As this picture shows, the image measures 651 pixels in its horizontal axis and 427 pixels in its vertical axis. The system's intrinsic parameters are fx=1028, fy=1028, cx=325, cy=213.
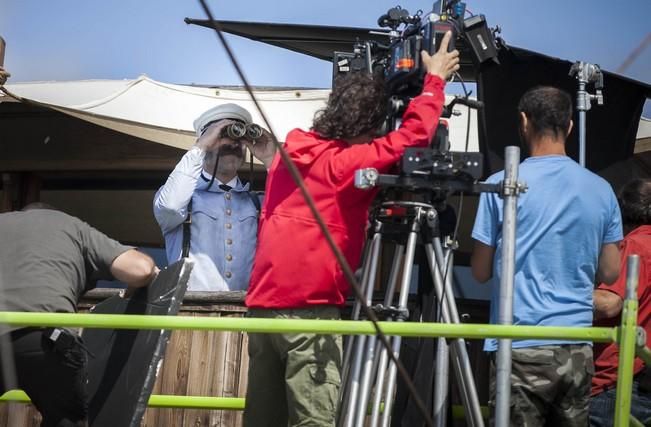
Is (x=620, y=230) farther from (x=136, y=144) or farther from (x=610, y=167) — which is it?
(x=136, y=144)

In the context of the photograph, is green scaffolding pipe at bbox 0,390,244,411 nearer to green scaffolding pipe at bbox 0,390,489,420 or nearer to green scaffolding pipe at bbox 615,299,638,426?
green scaffolding pipe at bbox 0,390,489,420

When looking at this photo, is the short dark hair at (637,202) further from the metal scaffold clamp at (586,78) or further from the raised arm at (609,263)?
the raised arm at (609,263)

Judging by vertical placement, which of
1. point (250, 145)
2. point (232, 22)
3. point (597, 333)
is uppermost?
point (232, 22)

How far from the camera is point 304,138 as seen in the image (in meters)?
3.46

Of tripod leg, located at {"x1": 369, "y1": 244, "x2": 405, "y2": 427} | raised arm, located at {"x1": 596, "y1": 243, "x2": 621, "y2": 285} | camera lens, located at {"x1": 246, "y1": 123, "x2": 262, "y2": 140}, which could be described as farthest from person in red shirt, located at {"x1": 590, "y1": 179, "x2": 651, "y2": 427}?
camera lens, located at {"x1": 246, "y1": 123, "x2": 262, "y2": 140}

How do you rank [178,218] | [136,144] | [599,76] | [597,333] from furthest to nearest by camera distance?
[136,144]
[178,218]
[599,76]
[597,333]

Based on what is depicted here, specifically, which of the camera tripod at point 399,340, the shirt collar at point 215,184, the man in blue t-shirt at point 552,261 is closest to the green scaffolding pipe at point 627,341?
the man in blue t-shirt at point 552,261

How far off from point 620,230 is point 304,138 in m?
1.16

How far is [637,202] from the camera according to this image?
4145 mm

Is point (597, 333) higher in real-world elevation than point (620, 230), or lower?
lower

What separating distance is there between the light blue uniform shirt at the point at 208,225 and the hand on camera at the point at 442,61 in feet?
5.63

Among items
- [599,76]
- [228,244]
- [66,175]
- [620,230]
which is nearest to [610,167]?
[599,76]

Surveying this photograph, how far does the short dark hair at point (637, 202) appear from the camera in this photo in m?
4.12

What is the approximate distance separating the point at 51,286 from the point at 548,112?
1933mm
